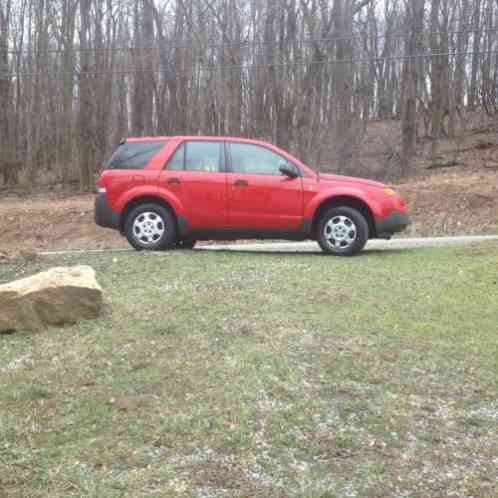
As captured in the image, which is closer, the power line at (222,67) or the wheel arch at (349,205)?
the wheel arch at (349,205)

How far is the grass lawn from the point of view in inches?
129

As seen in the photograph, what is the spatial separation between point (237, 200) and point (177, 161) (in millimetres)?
1080

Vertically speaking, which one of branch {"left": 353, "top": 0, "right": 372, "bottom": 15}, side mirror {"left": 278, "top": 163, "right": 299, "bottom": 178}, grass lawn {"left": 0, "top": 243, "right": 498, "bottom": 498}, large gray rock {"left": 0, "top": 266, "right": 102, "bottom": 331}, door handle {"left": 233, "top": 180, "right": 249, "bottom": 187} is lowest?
grass lawn {"left": 0, "top": 243, "right": 498, "bottom": 498}

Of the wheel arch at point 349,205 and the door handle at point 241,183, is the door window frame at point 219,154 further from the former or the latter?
the wheel arch at point 349,205

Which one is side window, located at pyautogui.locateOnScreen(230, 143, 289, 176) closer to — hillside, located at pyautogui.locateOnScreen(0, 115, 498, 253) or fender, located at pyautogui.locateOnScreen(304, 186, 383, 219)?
fender, located at pyautogui.locateOnScreen(304, 186, 383, 219)

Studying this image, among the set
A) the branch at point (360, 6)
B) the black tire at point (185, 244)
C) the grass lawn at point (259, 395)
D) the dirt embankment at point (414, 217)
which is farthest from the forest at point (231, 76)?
the grass lawn at point (259, 395)

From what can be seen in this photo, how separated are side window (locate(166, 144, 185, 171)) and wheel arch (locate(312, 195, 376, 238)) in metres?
2.08

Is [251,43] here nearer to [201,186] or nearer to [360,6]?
[360,6]

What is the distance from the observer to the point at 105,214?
9.69 m

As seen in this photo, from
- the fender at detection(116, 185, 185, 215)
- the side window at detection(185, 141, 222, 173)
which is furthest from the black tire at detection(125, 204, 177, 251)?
the side window at detection(185, 141, 222, 173)

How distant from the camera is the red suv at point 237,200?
947 cm

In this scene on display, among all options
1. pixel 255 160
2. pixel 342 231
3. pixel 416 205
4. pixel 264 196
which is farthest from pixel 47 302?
pixel 416 205

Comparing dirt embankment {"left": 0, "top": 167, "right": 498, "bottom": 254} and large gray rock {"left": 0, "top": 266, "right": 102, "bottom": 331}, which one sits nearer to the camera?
large gray rock {"left": 0, "top": 266, "right": 102, "bottom": 331}

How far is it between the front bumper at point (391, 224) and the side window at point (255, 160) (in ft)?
5.27
